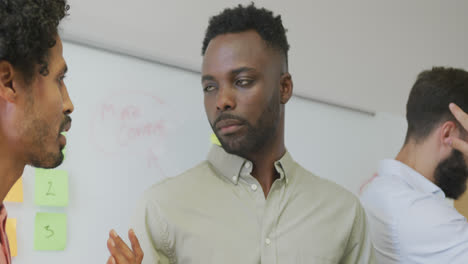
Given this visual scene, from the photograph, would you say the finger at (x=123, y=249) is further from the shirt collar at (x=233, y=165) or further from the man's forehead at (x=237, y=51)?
the man's forehead at (x=237, y=51)

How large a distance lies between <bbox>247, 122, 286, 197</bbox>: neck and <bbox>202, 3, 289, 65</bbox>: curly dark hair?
0.22 m

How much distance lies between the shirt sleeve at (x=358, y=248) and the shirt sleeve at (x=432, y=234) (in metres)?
0.21

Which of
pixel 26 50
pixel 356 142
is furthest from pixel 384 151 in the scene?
pixel 26 50

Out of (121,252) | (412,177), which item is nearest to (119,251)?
(121,252)

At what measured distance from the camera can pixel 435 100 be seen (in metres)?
1.67

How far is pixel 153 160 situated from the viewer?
1.47 metres

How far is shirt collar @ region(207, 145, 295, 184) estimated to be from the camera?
123 centimetres

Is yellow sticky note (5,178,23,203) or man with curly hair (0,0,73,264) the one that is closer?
man with curly hair (0,0,73,264)

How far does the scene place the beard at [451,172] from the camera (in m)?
1.66

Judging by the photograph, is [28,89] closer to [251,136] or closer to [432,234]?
[251,136]

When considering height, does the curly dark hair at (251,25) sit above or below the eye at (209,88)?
above

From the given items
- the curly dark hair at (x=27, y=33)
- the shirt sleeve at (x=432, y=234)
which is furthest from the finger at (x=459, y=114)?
the curly dark hair at (x=27, y=33)

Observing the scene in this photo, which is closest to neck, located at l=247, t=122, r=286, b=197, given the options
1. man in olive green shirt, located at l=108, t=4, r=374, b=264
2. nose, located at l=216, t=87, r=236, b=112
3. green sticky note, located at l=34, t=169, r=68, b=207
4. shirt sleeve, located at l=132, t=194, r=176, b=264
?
man in olive green shirt, located at l=108, t=4, r=374, b=264

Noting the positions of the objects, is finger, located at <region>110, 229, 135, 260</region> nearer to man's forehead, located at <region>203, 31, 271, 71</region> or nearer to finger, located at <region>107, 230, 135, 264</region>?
finger, located at <region>107, 230, 135, 264</region>
